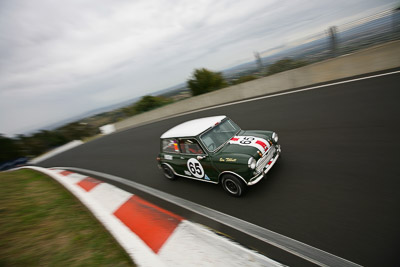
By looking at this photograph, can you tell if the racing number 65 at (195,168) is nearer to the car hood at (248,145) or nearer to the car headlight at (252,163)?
the car hood at (248,145)

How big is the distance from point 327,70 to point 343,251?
912cm

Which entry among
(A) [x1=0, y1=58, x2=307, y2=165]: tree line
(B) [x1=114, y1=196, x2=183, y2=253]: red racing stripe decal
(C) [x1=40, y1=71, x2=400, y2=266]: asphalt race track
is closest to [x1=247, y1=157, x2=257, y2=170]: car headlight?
(C) [x1=40, y1=71, x2=400, y2=266]: asphalt race track

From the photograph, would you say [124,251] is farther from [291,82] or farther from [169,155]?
[291,82]

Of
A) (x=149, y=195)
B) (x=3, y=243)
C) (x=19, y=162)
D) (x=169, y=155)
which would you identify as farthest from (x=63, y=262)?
(x=19, y=162)

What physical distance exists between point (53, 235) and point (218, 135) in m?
3.60

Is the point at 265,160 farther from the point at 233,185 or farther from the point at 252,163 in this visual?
the point at 233,185

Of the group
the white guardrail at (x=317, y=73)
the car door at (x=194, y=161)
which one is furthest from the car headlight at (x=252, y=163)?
the white guardrail at (x=317, y=73)

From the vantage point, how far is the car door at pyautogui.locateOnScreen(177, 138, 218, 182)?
4.34m

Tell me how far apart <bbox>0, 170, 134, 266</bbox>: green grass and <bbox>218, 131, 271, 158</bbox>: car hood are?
260 cm

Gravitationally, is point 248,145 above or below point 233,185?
above

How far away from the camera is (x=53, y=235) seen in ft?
11.0

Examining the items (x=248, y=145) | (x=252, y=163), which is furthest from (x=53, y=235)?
(x=248, y=145)

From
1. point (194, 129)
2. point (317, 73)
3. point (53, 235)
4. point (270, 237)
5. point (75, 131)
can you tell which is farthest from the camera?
point (75, 131)

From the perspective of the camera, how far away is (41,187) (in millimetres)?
6246
